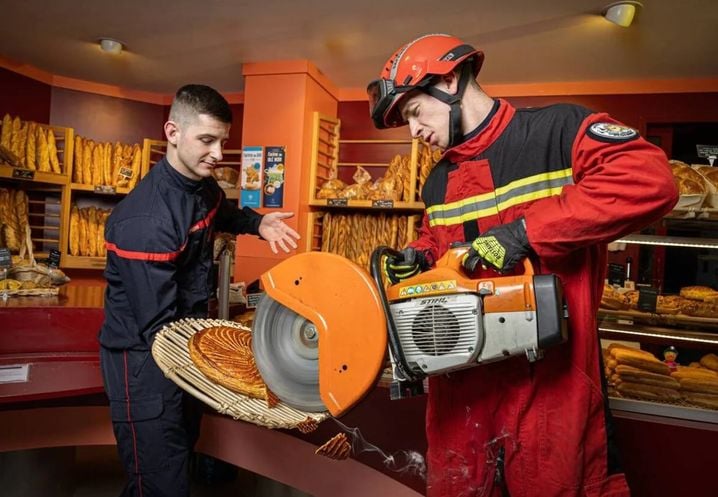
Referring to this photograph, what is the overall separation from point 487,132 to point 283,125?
3405 mm

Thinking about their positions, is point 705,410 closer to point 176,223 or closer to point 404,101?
point 404,101

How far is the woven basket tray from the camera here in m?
1.39

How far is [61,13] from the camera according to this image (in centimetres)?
388

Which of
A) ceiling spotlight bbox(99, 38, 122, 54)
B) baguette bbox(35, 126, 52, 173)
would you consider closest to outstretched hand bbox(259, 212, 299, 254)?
ceiling spotlight bbox(99, 38, 122, 54)

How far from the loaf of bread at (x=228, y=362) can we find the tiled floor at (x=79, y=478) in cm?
213

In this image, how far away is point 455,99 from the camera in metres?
1.53

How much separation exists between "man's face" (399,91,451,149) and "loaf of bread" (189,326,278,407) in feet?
3.02

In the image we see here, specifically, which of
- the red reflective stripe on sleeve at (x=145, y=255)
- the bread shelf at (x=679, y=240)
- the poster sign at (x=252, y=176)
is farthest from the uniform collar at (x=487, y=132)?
the poster sign at (x=252, y=176)

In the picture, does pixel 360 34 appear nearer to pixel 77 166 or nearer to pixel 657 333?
pixel 657 333

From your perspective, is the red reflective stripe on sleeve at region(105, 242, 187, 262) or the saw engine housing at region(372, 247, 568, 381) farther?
the red reflective stripe on sleeve at region(105, 242, 187, 262)

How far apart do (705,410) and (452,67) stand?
1923mm

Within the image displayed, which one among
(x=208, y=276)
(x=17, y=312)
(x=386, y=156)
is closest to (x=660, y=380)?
(x=208, y=276)

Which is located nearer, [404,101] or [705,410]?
[404,101]

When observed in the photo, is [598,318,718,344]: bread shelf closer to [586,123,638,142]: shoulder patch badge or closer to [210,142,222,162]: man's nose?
[586,123,638,142]: shoulder patch badge
